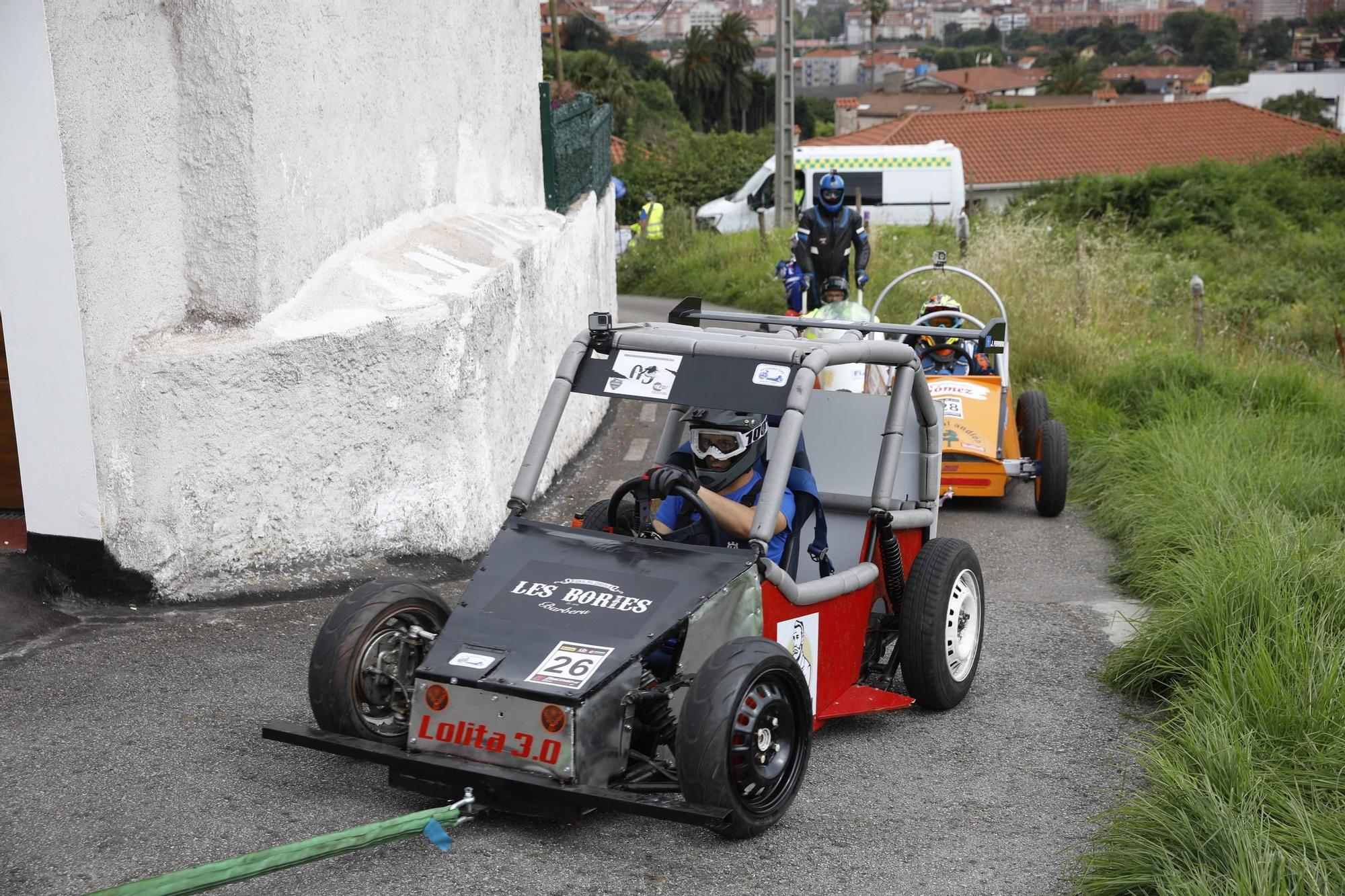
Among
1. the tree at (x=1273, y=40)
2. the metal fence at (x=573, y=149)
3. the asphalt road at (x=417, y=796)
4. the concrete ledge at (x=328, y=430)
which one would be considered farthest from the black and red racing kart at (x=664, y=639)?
the tree at (x=1273, y=40)

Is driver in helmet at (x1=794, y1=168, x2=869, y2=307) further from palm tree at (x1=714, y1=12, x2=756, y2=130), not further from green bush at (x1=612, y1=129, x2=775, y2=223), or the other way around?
palm tree at (x1=714, y1=12, x2=756, y2=130)

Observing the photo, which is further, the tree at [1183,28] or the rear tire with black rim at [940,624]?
the tree at [1183,28]

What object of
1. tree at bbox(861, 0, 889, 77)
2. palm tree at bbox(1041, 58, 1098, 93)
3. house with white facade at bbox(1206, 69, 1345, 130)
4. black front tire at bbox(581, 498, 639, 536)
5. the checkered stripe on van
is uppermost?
tree at bbox(861, 0, 889, 77)

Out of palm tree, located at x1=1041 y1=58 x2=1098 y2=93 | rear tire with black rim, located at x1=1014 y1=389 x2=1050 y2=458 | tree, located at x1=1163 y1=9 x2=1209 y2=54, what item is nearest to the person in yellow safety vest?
rear tire with black rim, located at x1=1014 y1=389 x2=1050 y2=458

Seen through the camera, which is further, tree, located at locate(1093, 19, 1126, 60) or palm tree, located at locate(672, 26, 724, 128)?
tree, located at locate(1093, 19, 1126, 60)

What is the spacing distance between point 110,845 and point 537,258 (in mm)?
5368

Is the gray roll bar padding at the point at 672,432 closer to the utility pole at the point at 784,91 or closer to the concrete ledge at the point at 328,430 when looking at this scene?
the concrete ledge at the point at 328,430

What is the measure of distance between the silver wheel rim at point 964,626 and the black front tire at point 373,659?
7.31 feet

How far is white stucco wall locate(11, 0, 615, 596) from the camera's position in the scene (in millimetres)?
6438

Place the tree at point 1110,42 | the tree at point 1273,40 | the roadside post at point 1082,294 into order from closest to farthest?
the roadside post at point 1082,294 < the tree at point 1273,40 < the tree at point 1110,42

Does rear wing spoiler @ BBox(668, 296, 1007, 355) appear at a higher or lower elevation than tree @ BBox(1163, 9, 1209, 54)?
lower

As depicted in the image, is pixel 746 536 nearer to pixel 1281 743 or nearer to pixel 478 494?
pixel 1281 743

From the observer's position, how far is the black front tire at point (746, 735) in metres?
4.11

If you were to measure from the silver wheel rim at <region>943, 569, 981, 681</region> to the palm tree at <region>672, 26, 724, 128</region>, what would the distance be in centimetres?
9644
